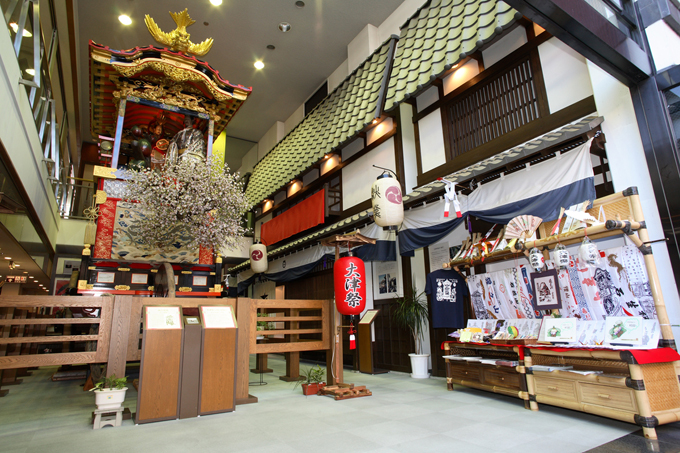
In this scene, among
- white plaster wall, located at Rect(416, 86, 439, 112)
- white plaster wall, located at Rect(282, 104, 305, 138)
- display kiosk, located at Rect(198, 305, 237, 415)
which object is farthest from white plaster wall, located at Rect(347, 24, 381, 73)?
display kiosk, located at Rect(198, 305, 237, 415)

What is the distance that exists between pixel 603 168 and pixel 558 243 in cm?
124

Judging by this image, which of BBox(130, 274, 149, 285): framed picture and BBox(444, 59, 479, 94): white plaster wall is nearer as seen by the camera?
BBox(130, 274, 149, 285): framed picture

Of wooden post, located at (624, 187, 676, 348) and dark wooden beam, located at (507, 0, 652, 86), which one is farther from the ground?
dark wooden beam, located at (507, 0, 652, 86)

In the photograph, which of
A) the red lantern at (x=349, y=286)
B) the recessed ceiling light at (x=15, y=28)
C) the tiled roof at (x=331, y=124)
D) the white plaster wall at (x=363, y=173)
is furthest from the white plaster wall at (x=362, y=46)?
the recessed ceiling light at (x=15, y=28)

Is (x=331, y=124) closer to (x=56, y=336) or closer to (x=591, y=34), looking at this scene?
(x=591, y=34)

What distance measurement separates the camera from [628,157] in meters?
4.01

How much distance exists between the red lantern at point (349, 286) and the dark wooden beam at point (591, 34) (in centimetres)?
349

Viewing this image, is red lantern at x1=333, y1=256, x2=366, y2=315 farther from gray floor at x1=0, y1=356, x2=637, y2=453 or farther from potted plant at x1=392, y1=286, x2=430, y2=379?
potted plant at x1=392, y1=286, x2=430, y2=379

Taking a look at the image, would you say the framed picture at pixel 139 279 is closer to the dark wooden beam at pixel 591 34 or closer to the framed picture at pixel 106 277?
the framed picture at pixel 106 277

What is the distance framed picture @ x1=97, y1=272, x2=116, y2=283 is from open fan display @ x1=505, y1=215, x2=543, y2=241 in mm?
5734

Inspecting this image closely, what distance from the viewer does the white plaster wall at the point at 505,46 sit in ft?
18.2

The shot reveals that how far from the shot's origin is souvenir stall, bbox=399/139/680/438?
130 inches

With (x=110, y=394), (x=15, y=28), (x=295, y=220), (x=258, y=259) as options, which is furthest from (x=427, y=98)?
(x=258, y=259)

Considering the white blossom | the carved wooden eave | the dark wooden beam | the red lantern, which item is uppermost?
the carved wooden eave
